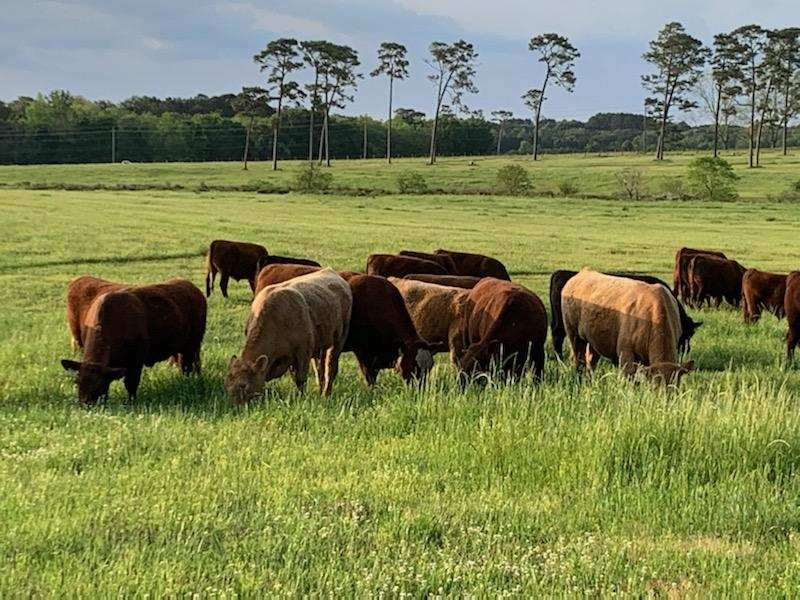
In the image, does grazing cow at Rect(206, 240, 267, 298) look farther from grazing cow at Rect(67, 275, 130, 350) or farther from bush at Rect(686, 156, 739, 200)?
bush at Rect(686, 156, 739, 200)

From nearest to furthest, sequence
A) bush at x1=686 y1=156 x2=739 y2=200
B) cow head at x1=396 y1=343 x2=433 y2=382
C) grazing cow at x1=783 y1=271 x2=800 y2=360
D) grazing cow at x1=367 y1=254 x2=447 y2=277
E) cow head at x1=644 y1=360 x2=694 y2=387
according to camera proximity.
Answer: cow head at x1=644 y1=360 x2=694 y2=387 < cow head at x1=396 y1=343 x2=433 y2=382 < grazing cow at x1=783 y1=271 x2=800 y2=360 < grazing cow at x1=367 y1=254 x2=447 y2=277 < bush at x1=686 y1=156 x2=739 y2=200

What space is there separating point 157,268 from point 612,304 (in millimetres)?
15813

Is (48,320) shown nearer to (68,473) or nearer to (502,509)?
(68,473)

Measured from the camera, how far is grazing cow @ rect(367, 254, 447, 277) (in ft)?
51.2

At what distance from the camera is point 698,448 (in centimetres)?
622

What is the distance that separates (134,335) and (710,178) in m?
61.3

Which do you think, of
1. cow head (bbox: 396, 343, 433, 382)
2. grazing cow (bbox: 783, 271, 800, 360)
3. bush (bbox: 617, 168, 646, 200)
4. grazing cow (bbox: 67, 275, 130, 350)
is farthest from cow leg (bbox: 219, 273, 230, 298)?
bush (bbox: 617, 168, 646, 200)

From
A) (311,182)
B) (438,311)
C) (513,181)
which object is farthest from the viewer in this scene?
(513,181)

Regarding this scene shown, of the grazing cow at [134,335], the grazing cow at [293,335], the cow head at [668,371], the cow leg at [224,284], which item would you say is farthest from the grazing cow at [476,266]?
the cow head at [668,371]

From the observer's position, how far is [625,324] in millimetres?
10398

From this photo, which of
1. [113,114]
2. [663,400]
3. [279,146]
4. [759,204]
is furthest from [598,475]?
[113,114]

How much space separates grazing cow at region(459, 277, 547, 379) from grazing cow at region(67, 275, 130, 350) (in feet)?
15.3

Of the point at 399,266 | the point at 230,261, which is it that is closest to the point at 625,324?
the point at 399,266

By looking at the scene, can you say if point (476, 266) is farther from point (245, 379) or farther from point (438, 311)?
point (245, 379)
